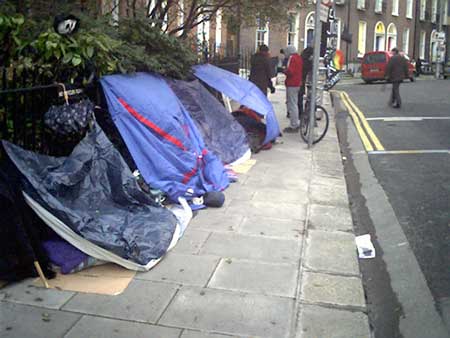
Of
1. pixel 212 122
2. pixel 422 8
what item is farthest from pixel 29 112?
→ pixel 422 8

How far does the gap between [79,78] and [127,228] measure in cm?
178

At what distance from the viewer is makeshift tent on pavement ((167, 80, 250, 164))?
25.0 feet

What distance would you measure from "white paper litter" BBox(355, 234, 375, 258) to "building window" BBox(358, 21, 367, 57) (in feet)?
134

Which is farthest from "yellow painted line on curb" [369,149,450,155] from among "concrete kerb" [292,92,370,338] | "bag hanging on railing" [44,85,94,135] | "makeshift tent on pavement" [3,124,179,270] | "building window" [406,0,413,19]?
"building window" [406,0,413,19]

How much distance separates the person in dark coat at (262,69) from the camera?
1189 cm

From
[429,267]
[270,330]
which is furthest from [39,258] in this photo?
[429,267]

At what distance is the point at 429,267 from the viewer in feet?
15.5

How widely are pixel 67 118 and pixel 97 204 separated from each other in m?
0.84

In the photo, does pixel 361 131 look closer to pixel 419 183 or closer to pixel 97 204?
pixel 419 183

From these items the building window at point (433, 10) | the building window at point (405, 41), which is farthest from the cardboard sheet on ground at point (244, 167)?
the building window at point (433, 10)

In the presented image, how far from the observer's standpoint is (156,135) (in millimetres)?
6082

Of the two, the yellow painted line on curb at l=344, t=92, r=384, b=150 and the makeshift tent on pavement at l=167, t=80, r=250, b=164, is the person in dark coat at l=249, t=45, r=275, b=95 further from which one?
the makeshift tent on pavement at l=167, t=80, r=250, b=164

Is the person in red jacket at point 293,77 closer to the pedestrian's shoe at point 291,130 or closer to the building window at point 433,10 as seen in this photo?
the pedestrian's shoe at point 291,130

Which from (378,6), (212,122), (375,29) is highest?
(378,6)
